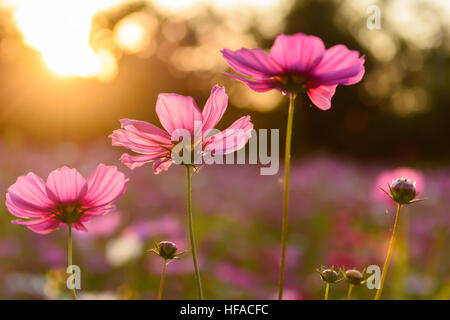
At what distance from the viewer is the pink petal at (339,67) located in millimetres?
410

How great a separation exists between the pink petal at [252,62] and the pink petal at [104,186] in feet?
0.41

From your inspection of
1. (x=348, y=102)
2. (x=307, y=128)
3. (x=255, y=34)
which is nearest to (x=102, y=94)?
(x=255, y=34)

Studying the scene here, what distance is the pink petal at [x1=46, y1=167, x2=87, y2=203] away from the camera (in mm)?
446

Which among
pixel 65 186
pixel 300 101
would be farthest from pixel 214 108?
pixel 300 101

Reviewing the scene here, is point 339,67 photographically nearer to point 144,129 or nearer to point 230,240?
point 144,129

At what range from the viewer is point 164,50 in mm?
7914

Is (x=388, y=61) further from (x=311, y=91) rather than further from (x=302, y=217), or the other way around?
(x=311, y=91)

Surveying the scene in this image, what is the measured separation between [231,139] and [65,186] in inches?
5.6

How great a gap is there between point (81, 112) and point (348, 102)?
410 cm

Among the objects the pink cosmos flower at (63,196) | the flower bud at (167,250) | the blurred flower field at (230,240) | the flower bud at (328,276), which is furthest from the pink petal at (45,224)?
the blurred flower field at (230,240)

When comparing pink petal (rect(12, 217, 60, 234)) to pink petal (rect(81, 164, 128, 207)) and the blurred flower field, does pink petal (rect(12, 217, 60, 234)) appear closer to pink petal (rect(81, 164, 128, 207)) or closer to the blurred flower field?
pink petal (rect(81, 164, 128, 207))

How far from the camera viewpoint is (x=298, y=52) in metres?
0.43

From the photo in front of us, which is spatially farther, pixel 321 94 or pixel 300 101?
pixel 300 101

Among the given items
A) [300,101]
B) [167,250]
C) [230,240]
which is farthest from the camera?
[300,101]
